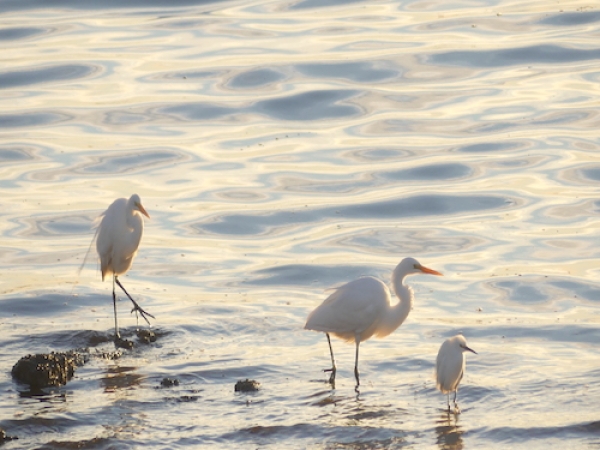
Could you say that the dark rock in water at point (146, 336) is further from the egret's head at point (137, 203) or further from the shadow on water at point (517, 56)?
the shadow on water at point (517, 56)

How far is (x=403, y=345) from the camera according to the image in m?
10.7

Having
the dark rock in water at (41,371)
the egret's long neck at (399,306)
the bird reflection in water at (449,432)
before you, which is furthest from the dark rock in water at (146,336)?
the bird reflection in water at (449,432)

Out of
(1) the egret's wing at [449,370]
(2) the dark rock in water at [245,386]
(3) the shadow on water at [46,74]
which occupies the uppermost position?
(3) the shadow on water at [46,74]

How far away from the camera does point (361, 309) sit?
9.96 metres

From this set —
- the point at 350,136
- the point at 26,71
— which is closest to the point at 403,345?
the point at 350,136

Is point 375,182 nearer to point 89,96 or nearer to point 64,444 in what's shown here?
point 89,96

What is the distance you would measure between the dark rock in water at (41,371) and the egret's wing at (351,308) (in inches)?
91.4

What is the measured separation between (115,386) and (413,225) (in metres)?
6.14

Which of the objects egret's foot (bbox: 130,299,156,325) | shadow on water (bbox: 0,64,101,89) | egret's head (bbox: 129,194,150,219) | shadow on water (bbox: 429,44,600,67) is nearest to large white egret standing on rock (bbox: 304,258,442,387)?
egret's foot (bbox: 130,299,156,325)

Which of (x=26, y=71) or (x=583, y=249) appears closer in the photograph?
(x=583, y=249)

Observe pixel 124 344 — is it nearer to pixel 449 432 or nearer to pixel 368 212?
pixel 449 432

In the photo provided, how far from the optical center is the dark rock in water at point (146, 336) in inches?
421

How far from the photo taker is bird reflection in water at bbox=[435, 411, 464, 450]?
8.09m

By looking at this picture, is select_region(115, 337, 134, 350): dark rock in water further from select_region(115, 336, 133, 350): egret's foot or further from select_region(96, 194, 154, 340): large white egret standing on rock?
select_region(96, 194, 154, 340): large white egret standing on rock
